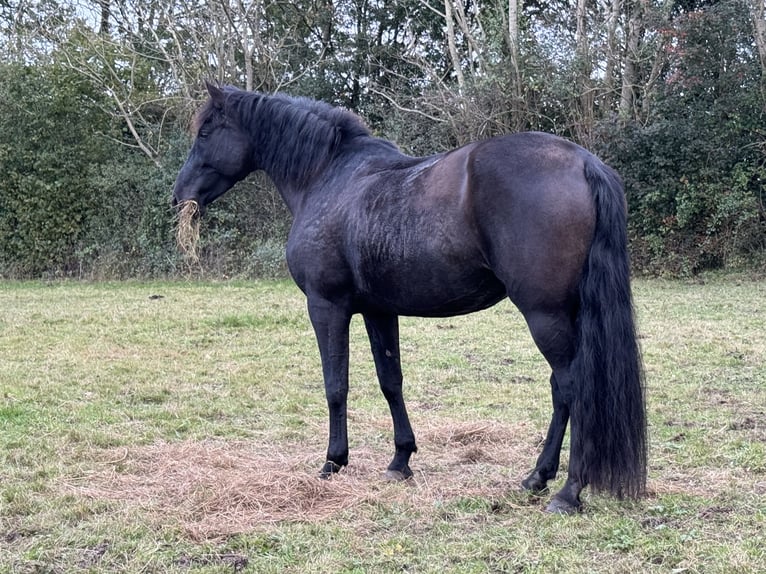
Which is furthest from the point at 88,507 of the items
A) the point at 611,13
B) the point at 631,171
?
the point at 611,13

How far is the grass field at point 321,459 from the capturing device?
307cm

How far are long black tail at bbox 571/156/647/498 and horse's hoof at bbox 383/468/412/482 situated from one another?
1.10 m

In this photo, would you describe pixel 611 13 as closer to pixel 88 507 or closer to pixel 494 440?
pixel 494 440

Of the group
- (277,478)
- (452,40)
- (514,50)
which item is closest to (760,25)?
(514,50)

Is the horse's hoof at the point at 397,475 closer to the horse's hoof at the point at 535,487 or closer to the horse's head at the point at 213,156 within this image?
the horse's hoof at the point at 535,487

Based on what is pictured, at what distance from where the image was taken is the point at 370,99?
1938 centimetres

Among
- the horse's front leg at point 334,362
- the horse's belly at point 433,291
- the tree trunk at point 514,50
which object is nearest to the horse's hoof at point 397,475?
the horse's front leg at point 334,362

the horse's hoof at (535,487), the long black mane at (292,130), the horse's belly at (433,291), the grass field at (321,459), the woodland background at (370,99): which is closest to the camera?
the grass field at (321,459)

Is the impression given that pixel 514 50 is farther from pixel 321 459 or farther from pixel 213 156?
pixel 321 459

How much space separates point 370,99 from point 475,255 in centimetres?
1641

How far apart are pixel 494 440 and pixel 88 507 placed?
2453 millimetres

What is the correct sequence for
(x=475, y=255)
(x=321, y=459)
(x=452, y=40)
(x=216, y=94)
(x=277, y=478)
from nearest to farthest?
(x=475, y=255), (x=277, y=478), (x=321, y=459), (x=216, y=94), (x=452, y=40)

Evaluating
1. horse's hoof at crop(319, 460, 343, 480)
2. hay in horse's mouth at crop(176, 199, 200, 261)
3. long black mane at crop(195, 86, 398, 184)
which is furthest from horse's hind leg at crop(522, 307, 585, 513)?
hay in horse's mouth at crop(176, 199, 200, 261)

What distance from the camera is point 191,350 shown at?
830 cm
